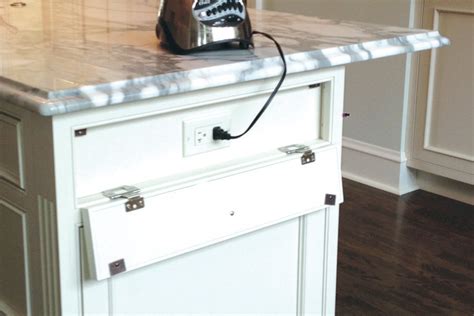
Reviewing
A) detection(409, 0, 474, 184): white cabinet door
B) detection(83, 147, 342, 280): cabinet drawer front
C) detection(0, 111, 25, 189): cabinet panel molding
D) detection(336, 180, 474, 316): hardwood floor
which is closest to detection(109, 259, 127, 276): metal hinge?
detection(83, 147, 342, 280): cabinet drawer front

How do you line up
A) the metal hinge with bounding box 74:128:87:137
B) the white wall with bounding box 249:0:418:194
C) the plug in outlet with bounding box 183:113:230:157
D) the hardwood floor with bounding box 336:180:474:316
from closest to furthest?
the metal hinge with bounding box 74:128:87:137 → the plug in outlet with bounding box 183:113:230:157 → the hardwood floor with bounding box 336:180:474:316 → the white wall with bounding box 249:0:418:194

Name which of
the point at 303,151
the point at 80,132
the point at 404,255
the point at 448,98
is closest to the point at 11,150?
the point at 80,132

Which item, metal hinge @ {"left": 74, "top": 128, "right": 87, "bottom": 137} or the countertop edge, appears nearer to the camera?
the countertop edge

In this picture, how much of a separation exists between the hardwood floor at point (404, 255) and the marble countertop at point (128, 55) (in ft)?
3.43

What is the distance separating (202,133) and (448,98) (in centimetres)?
208

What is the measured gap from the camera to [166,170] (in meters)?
1.53

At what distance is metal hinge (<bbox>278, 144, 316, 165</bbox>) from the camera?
5.63 feet

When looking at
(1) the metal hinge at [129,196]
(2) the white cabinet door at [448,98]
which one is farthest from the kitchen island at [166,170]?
(2) the white cabinet door at [448,98]

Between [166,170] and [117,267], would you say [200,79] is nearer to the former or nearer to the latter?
[166,170]

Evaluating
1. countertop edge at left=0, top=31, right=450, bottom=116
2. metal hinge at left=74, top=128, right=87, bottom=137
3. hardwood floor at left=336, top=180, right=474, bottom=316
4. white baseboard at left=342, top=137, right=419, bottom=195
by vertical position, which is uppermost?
countertop edge at left=0, top=31, right=450, bottom=116

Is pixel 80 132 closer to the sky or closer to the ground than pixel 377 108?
closer to the sky

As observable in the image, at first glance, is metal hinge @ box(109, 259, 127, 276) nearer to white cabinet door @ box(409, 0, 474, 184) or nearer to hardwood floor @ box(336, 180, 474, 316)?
hardwood floor @ box(336, 180, 474, 316)

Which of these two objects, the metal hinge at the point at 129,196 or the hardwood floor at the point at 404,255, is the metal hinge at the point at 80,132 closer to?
the metal hinge at the point at 129,196

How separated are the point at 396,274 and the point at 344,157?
1131mm
